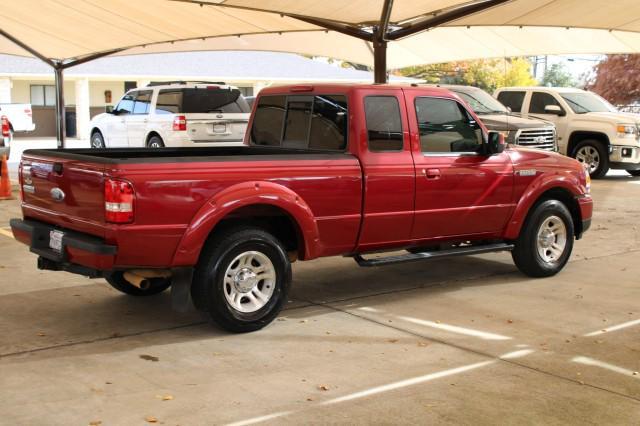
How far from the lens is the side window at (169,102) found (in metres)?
18.0

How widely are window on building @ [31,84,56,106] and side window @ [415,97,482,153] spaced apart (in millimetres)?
36618

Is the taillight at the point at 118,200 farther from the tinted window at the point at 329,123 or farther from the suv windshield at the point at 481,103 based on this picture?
the suv windshield at the point at 481,103

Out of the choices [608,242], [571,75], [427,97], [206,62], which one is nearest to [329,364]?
[427,97]

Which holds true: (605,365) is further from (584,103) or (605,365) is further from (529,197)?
(584,103)

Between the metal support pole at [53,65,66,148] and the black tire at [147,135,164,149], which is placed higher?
the metal support pole at [53,65,66,148]

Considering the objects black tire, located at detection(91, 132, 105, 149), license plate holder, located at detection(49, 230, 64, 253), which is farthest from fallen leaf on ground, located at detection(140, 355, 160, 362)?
black tire, located at detection(91, 132, 105, 149)

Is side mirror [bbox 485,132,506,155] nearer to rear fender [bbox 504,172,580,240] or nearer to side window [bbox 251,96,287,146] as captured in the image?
rear fender [bbox 504,172,580,240]

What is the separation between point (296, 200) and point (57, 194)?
189 cm

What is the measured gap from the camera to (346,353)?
6.18 m

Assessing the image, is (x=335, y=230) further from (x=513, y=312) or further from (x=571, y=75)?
(x=571, y=75)

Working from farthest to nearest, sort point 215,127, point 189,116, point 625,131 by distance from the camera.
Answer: point 625,131, point 215,127, point 189,116

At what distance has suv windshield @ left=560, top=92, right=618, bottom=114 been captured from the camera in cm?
1983

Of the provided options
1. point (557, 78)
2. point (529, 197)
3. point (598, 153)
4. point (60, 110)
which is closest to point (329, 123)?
point (529, 197)

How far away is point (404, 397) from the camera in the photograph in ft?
17.1
